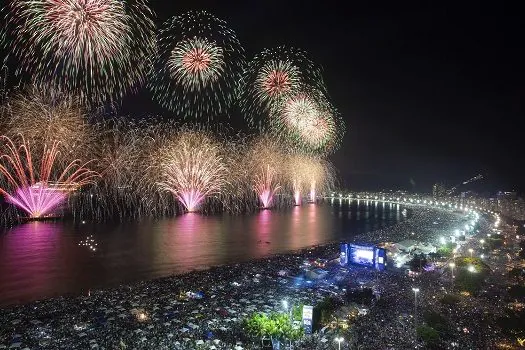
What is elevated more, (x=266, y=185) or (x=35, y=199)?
(x=266, y=185)

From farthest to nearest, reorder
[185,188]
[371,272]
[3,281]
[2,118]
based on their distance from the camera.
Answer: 1. [185,188]
2. [2,118]
3. [371,272]
4. [3,281]

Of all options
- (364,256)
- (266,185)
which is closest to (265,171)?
(266,185)

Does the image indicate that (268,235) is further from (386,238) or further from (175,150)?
(175,150)

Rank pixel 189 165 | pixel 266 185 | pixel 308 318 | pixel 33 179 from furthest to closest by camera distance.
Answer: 1. pixel 266 185
2. pixel 189 165
3. pixel 33 179
4. pixel 308 318

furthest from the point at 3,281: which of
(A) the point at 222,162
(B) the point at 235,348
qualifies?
(A) the point at 222,162

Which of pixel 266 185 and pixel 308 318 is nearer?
pixel 308 318

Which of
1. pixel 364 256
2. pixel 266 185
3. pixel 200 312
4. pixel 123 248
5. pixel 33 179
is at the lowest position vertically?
pixel 200 312

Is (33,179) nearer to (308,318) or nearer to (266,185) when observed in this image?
(308,318)
